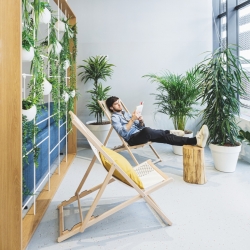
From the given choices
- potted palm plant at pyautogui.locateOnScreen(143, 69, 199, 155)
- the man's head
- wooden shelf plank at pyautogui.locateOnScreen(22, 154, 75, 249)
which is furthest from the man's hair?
wooden shelf plank at pyautogui.locateOnScreen(22, 154, 75, 249)

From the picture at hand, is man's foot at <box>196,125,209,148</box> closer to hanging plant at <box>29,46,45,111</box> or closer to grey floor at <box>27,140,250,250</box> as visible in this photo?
grey floor at <box>27,140,250,250</box>

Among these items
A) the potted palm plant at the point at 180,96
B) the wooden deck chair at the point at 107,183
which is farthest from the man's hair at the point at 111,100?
the wooden deck chair at the point at 107,183

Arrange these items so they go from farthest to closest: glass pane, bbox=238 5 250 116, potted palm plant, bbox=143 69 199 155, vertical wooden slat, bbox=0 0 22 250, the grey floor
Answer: potted palm plant, bbox=143 69 199 155 < glass pane, bbox=238 5 250 116 < the grey floor < vertical wooden slat, bbox=0 0 22 250

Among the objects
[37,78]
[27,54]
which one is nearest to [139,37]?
[37,78]

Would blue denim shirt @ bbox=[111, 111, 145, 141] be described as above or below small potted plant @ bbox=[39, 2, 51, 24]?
below

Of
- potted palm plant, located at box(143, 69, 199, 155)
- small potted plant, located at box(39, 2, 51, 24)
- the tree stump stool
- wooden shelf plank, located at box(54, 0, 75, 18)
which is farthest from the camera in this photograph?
potted palm plant, located at box(143, 69, 199, 155)

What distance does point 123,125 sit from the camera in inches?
149

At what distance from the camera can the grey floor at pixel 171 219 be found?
192 cm

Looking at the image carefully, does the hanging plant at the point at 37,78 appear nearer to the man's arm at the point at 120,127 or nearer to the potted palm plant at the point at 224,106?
the man's arm at the point at 120,127

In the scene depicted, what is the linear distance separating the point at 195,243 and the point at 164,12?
4.39 m

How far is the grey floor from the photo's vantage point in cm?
192

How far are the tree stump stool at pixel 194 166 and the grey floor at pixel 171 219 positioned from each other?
9cm

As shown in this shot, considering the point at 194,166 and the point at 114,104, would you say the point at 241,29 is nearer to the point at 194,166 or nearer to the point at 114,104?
the point at 114,104

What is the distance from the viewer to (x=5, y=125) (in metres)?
1.67
